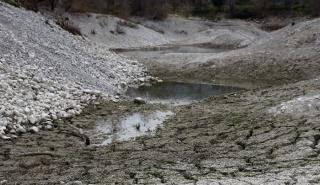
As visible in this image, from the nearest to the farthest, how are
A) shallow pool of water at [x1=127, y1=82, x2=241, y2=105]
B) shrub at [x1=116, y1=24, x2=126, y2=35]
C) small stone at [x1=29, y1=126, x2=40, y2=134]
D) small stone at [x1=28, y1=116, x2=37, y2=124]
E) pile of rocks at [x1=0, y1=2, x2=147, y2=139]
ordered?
1. small stone at [x1=29, y1=126, x2=40, y2=134]
2. small stone at [x1=28, y1=116, x2=37, y2=124]
3. pile of rocks at [x1=0, y1=2, x2=147, y2=139]
4. shallow pool of water at [x1=127, y1=82, x2=241, y2=105]
5. shrub at [x1=116, y1=24, x2=126, y2=35]

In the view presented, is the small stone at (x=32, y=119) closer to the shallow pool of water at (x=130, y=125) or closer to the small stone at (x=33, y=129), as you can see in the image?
the small stone at (x=33, y=129)

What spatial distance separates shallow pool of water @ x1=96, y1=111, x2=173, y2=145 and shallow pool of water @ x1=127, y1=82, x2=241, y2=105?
3.34 metres

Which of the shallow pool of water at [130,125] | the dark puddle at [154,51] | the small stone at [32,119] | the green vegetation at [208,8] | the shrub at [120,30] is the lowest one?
the shallow pool of water at [130,125]

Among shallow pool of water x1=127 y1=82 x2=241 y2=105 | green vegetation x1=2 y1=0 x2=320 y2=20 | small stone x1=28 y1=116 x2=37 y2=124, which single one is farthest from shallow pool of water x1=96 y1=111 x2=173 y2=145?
green vegetation x1=2 y1=0 x2=320 y2=20

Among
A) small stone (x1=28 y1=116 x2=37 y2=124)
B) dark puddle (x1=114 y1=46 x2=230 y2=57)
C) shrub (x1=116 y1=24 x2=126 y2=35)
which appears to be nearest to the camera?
small stone (x1=28 y1=116 x2=37 y2=124)

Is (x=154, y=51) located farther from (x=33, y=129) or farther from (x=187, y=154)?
(x=187, y=154)

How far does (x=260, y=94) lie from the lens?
771 inches

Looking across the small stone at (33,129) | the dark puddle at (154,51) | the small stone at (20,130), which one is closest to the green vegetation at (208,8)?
the dark puddle at (154,51)

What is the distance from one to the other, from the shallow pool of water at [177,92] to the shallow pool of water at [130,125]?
3.34 meters

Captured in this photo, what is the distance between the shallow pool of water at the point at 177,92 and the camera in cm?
2133

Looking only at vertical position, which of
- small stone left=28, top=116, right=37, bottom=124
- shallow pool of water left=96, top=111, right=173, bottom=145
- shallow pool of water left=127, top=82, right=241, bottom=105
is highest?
shallow pool of water left=127, top=82, right=241, bottom=105

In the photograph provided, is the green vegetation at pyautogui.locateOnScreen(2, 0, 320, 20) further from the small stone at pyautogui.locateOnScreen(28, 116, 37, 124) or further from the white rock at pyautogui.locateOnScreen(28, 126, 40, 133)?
the white rock at pyautogui.locateOnScreen(28, 126, 40, 133)

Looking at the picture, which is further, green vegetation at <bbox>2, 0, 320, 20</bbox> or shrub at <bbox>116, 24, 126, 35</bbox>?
green vegetation at <bbox>2, 0, 320, 20</bbox>

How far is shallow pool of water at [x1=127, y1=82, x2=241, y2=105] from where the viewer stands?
2133 centimetres
